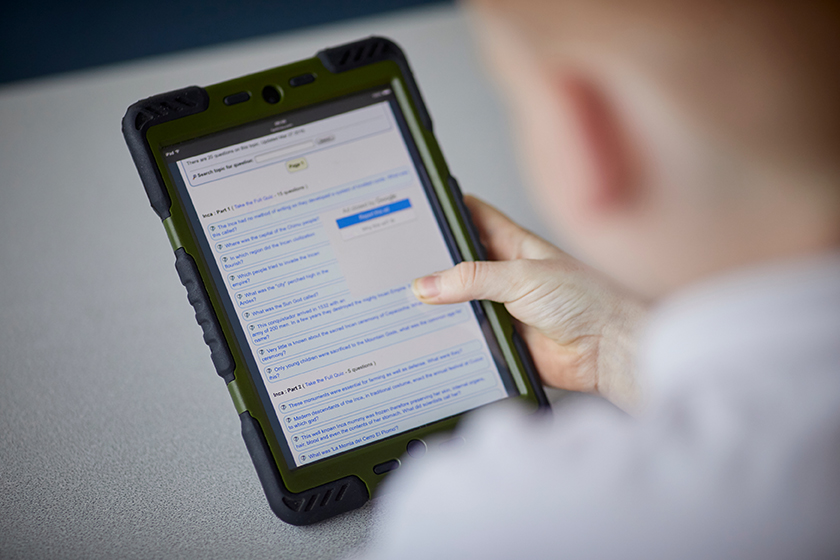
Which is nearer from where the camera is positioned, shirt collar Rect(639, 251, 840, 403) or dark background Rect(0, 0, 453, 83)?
shirt collar Rect(639, 251, 840, 403)

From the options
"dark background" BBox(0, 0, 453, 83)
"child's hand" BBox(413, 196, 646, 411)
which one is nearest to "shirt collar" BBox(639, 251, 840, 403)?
"child's hand" BBox(413, 196, 646, 411)

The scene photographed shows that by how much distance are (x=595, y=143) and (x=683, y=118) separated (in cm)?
4

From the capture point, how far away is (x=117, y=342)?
750mm

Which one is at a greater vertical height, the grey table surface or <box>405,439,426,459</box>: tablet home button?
the grey table surface

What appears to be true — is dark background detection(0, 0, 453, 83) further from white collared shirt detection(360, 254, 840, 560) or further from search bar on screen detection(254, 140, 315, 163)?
white collared shirt detection(360, 254, 840, 560)

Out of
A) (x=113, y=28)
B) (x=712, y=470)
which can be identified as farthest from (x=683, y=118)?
(x=113, y=28)

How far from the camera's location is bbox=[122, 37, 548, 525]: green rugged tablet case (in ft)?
1.91

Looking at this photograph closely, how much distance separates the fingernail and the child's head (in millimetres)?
251

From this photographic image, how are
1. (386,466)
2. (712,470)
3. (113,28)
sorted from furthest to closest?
(113,28) → (386,466) → (712,470)

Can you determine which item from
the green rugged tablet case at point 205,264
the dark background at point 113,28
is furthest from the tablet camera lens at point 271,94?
the dark background at point 113,28

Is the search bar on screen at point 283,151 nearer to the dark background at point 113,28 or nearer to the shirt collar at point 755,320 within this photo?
the shirt collar at point 755,320

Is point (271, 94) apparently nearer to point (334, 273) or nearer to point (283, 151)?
point (283, 151)

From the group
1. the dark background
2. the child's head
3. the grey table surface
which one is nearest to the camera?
the child's head

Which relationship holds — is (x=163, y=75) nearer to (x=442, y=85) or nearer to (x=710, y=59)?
(x=442, y=85)
